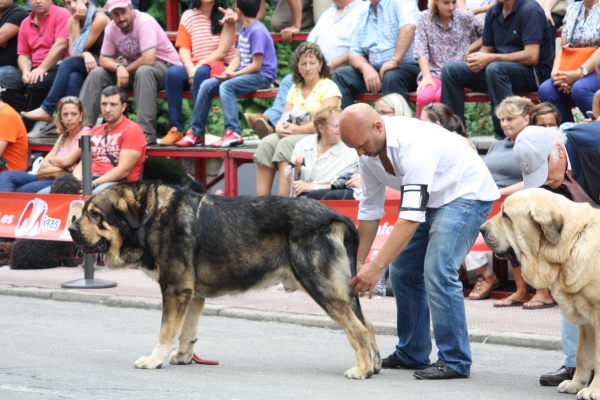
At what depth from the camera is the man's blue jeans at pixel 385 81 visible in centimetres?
1292

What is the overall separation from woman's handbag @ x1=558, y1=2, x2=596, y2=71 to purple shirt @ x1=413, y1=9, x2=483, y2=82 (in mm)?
1364

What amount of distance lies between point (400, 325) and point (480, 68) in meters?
5.15

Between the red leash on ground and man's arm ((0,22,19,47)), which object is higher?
man's arm ((0,22,19,47))

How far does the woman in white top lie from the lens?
1149 centimetres

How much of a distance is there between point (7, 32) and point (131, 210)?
10202 millimetres

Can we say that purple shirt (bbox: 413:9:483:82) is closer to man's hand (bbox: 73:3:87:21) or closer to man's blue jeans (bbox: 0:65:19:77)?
man's hand (bbox: 73:3:87:21)

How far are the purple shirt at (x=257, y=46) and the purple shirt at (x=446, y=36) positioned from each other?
2.39 metres

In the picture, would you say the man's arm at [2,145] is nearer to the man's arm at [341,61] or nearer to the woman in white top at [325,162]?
the man's arm at [341,61]

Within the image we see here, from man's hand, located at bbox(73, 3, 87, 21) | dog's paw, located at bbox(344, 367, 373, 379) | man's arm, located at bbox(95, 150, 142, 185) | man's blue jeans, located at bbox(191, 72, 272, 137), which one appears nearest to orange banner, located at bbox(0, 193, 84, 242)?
man's arm, located at bbox(95, 150, 142, 185)

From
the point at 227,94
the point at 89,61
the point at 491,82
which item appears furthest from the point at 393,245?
the point at 89,61

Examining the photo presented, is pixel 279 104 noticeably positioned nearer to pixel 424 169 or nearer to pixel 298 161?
pixel 298 161

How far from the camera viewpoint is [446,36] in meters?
12.6

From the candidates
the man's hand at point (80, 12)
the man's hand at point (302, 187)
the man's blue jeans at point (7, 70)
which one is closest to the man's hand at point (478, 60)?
the man's hand at point (302, 187)

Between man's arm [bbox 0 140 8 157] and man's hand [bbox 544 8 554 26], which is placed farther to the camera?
man's arm [bbox 0 140 8 157]
